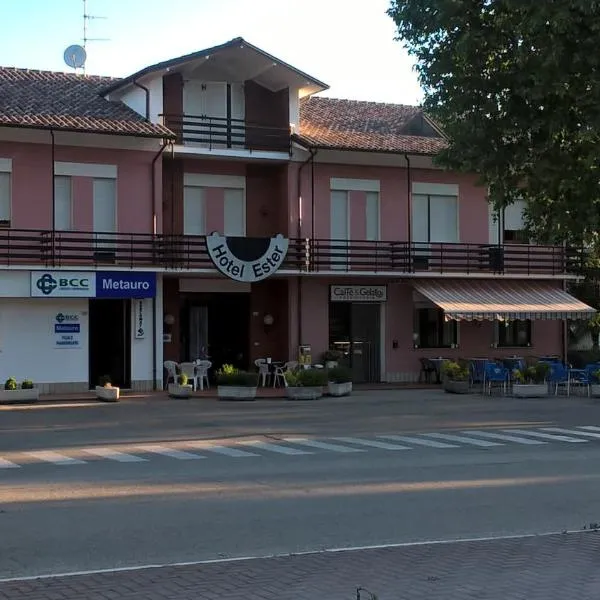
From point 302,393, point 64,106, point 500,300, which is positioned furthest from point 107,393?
point 500,300

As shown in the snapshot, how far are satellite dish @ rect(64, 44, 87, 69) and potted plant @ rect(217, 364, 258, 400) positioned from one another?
15907 millimetres

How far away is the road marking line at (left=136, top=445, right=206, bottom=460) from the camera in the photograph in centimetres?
1364

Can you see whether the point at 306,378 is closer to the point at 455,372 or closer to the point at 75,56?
the point at 455,372

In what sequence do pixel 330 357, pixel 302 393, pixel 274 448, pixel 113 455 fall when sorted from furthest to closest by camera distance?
1. pixel 330 357
2. pixel 302 393
3. pixel 274 448
4. pixel 113 455

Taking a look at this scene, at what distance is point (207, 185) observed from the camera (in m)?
29.1

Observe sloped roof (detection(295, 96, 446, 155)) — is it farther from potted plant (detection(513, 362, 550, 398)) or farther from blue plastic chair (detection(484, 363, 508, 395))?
potted plant (detection(513, 362, 550, 398))

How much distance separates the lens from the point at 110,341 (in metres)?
27.9

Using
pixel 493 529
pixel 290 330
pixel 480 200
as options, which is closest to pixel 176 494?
pixel 493 529

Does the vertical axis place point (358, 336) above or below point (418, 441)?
above

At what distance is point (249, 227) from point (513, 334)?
10563 mm

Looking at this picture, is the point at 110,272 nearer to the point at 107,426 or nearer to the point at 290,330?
the point at 290,330

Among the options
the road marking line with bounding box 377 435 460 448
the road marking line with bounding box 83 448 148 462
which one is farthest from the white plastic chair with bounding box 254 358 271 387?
the road marking line with bounding box 83 448 148 462

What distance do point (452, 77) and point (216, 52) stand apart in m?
20.3

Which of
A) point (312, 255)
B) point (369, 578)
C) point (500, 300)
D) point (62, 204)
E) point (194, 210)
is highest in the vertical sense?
point (194, 210)
